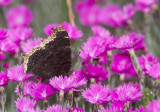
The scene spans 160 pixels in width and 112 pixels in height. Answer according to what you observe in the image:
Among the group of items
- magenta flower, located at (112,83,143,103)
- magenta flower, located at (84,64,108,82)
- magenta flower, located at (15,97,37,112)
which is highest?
magenta flower, located at (84,64,108,82)

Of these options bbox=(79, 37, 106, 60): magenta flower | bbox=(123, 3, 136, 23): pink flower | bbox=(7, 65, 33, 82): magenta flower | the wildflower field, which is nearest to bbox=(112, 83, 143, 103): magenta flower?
the wildflower field

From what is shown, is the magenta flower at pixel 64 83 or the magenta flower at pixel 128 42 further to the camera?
the magenta flower at pixel 128 42

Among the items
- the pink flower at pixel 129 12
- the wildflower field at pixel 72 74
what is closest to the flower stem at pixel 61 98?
the wildflower field at pixel 72 74

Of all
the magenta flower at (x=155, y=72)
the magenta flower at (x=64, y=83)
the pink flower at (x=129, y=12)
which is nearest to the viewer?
the magenta flower at (x=64, y=83)

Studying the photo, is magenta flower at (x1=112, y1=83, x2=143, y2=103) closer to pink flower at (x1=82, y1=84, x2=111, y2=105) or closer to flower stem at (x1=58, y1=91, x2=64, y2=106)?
pink flower at (x1=82, y1=84, x2=111, y2=105)

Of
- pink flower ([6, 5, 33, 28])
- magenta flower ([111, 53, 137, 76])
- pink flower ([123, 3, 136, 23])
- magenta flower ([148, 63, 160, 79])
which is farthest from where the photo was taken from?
pink flower ([6, 5, 33, 28])

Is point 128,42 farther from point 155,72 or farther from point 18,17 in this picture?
point 18,17

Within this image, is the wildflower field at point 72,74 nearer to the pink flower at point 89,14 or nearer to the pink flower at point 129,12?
the pink flower at point 129,12

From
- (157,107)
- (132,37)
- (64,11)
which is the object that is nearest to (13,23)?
(64,11)
